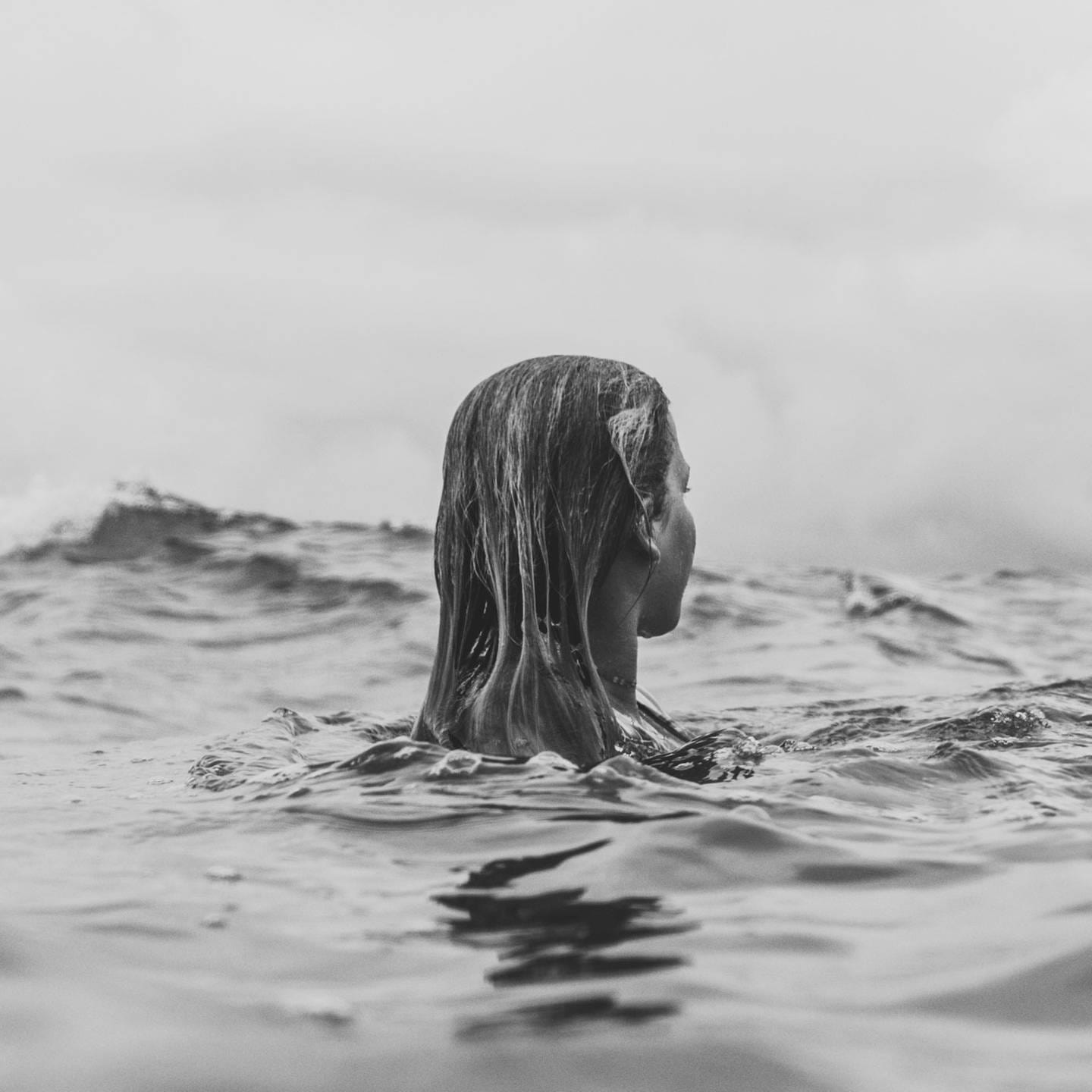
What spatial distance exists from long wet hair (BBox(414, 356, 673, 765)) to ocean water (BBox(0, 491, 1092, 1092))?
285 mm

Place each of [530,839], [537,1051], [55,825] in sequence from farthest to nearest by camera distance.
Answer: [55,825] → [530,839] → [537,1051]

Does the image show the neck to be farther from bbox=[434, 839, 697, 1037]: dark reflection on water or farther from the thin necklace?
bbox=[434, 839, 697, 1037]: dark reflection on water

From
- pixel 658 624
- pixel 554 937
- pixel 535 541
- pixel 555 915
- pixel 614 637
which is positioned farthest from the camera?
pixel 658 624

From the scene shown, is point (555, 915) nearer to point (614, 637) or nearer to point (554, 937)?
point (554, 937)

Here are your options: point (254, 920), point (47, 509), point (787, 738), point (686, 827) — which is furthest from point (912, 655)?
point (47, 509)

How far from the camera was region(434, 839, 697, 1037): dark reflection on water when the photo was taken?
6.29 ft

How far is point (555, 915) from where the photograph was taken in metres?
2.38

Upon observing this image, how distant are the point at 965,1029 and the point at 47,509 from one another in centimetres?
1673

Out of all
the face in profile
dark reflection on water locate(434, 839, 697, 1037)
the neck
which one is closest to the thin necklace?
the neck

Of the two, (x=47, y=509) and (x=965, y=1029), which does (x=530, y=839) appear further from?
(x=47, y=509)

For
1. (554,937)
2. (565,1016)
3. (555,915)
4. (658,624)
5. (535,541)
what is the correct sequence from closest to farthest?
(565,1016) → (554,937) → (555,915) → (535,541) → (658,624)

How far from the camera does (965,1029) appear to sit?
196 centimetres

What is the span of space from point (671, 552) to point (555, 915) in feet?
6.84

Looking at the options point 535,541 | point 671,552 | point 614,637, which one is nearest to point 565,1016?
point 535,541
